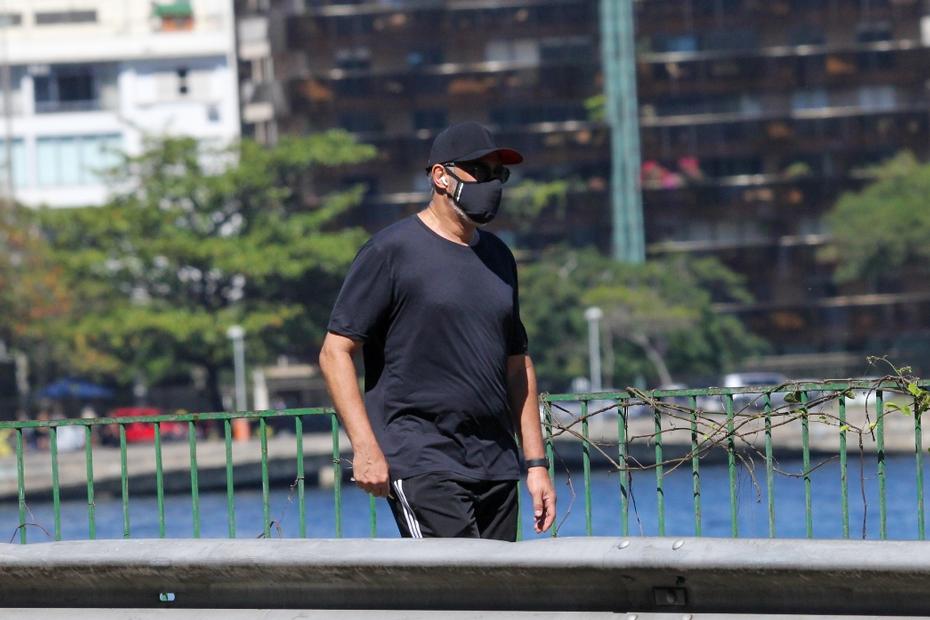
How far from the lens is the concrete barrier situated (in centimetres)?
417

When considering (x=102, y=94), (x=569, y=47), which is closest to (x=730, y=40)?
(x=569, y=47)

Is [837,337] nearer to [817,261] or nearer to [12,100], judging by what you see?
[817,261]

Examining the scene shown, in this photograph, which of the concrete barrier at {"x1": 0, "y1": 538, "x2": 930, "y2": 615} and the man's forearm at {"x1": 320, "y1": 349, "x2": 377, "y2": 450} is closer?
the concrete barrier at {"x1": 0, "y1": 538, "x2": 930, "y2": 615}

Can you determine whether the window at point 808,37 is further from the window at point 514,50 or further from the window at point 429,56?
the window at point 429,56

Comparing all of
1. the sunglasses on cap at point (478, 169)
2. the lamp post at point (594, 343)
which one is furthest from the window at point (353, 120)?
the sunglasses on cap at point (478, 169)

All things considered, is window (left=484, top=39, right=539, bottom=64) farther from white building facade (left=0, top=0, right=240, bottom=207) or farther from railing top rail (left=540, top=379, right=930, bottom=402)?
railing top rail (left=540, top=379, right=930, bottom=402)

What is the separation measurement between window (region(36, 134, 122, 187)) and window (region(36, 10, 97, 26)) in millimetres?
5782

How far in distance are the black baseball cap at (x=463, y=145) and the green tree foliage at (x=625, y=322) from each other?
201 ft

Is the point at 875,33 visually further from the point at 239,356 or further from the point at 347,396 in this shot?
the point at 347,396

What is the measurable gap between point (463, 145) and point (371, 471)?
92 centimetres

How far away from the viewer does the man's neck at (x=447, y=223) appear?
523 cm

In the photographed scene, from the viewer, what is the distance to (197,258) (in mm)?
63156

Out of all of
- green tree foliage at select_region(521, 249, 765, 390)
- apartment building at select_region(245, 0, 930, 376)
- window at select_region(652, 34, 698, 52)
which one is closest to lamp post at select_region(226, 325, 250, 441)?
green tree foliage at select_region(521, 249, 765, 390)

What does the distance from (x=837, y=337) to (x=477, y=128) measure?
246 ft
